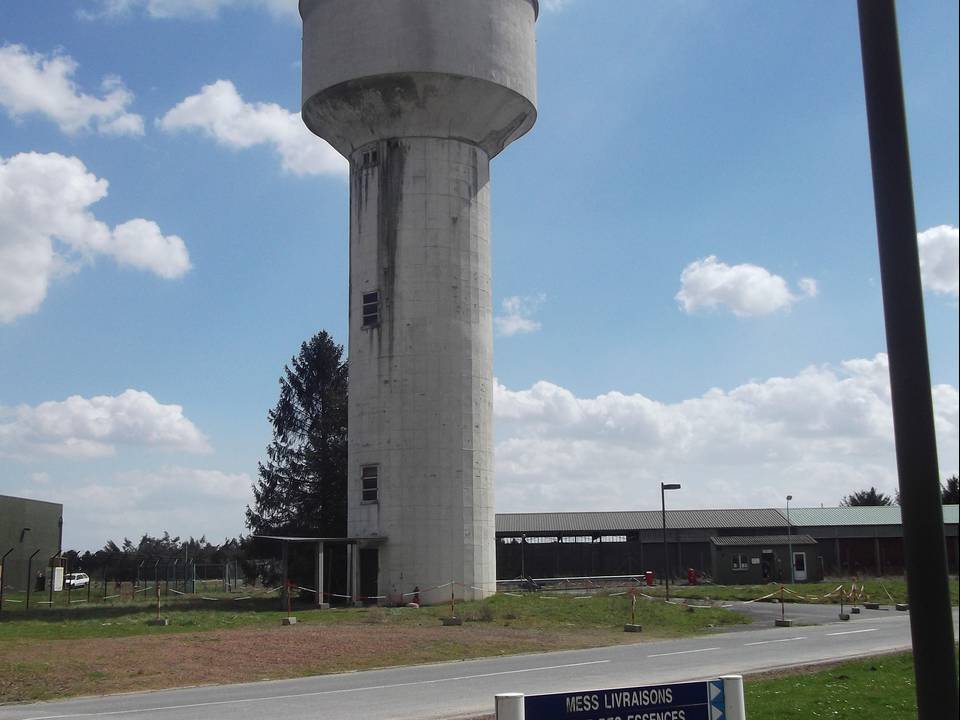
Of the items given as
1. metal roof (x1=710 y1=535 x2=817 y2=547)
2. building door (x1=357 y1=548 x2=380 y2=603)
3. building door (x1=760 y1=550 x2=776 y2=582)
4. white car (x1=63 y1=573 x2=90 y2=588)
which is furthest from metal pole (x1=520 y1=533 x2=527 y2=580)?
white car (x1=63 y1=573 x2=90 y2=588)

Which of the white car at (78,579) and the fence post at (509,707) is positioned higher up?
the fence post at (509,707)

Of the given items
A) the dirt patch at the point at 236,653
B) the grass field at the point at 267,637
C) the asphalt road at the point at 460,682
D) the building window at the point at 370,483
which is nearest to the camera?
the asphalt road at the point at 460,682

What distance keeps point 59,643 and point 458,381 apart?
17634 millimetres

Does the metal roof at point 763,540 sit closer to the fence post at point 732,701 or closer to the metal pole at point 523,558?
the metal pole at point 523,558

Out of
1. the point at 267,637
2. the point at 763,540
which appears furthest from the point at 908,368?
the point at 763,540

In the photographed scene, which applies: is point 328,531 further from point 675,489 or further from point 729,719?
point 729,719

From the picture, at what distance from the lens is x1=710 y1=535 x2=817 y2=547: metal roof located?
2291 inches

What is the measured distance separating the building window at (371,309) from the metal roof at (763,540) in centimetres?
2939

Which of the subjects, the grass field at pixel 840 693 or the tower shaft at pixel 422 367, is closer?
the grass field at pixel 840 693

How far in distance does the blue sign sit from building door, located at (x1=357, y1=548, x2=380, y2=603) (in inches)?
1208

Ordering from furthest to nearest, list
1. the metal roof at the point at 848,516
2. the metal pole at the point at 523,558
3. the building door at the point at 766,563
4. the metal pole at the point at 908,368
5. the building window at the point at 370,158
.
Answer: the metal roof at the point at 848,516 < the metal pole at the point at 523,558 < the building door at the point at 766,563 < the building window at the point at 370,158 < the metal pole at the point at 908,368

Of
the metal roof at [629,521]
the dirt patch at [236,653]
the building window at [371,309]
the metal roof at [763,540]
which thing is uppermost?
the building window at [371,309]

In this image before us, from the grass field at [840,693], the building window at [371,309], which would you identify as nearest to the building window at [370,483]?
the building window at [371,309]

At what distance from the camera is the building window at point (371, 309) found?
125 feet
